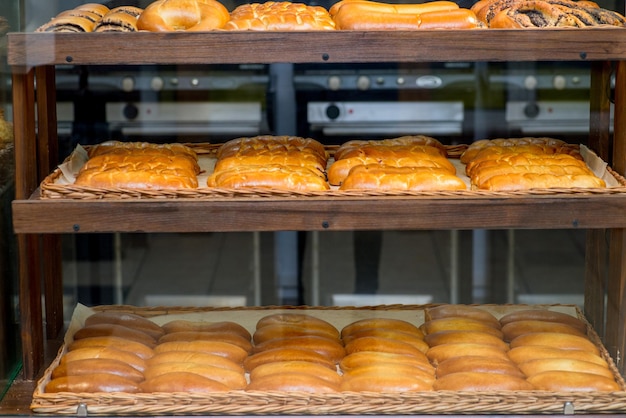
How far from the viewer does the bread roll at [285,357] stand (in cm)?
247

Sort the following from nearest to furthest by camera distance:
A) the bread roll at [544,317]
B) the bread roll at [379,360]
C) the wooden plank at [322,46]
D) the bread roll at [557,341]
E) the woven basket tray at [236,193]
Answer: the wooden plank at [322,46] < the woven basket tray at [236,193] < the bread roll at [379,360] < the bread roll at [557,341] < the bread roll at [544,317]

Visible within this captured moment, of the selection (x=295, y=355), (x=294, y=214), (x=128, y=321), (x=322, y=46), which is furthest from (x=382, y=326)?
(x=322, y=46)

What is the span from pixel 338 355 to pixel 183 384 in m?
0.45

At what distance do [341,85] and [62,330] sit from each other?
45.3 inches

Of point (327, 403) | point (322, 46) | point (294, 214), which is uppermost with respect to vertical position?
point (322, 46)

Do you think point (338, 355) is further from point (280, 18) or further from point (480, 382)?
point (280, 18)

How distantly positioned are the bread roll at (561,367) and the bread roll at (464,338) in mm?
130

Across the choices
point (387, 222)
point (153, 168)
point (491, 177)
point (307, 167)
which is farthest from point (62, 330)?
point (491, 177)

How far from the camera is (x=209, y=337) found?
8.57 feet

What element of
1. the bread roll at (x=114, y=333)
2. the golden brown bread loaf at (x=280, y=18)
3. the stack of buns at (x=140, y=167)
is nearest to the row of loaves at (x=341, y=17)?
the golden brown bread loaf at (x=280, y=18)

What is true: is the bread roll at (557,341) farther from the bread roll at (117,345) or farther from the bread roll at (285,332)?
the bread roll at (117,345)

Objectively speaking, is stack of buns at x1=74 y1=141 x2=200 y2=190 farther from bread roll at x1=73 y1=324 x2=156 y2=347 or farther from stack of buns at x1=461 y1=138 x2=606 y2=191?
stack of buns at x1=461 y1=138 x2=606 y2=191

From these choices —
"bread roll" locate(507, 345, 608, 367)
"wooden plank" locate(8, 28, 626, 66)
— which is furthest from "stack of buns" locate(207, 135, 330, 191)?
"bread roll" locate(507, 345, 608, 367)

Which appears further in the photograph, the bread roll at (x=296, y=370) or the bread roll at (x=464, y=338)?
the bread roll at (x=464, y=338)
